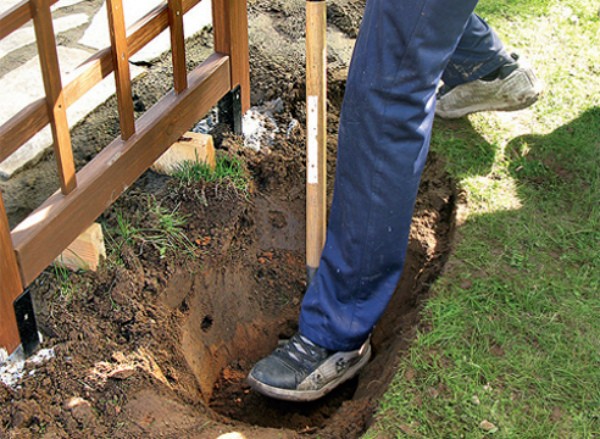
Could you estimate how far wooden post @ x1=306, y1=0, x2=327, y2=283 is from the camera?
2.62 meters

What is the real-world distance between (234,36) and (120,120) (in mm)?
742

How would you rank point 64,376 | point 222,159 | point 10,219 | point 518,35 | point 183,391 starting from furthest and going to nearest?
point 518,35, point 222,159, point 10,219, point 183,391, point 64,376

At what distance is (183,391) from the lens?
281cm

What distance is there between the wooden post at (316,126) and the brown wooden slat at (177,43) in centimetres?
67

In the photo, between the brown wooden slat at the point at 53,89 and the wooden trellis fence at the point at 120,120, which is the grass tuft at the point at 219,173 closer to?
the wooden trellis fence at the point at 120,120

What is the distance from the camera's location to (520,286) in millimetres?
Result: 2945

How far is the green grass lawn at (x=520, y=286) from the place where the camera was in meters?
2.54

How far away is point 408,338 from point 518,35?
2208mm

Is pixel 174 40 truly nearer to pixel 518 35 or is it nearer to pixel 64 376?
pixel 64 376

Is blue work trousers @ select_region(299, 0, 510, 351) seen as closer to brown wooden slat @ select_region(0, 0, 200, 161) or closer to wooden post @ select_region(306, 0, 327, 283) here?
wooden post @ select_region(306, 0, 327, 283)

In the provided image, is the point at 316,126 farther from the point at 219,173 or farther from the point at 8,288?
the point at 8,288

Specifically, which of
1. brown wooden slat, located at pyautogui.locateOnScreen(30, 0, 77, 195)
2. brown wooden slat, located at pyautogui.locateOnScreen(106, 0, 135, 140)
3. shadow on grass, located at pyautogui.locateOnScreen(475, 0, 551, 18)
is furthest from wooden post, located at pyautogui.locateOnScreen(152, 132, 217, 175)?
shadow on grass, located at pyautogui.locateOnScreen(475, 0, 551, 18)

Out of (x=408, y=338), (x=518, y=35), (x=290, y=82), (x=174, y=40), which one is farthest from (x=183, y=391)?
(x=518, y=35)

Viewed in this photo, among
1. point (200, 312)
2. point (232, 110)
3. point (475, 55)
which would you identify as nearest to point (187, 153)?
point (232, 110)
